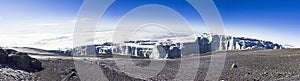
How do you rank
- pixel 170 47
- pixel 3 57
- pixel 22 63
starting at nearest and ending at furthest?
pixel 3 57 < pixel 22 63 < pixel 170 47

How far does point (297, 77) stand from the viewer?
60.0ft

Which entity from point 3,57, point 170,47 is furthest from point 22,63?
point 170,47

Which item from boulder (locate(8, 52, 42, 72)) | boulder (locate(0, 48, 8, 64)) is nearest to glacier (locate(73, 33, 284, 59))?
boulder (locate(8, 52, 42, 72))

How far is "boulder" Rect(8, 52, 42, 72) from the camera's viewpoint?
66.3ft

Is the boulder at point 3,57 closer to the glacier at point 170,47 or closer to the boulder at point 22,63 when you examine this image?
the boulder at point 22,63

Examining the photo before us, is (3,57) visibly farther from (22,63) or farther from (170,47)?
(170,47)

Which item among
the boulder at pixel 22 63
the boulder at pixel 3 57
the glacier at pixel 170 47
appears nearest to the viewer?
the boulder at pixel 3 57

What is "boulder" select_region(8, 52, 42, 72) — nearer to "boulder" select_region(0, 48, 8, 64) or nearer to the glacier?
"boulder" select_region(0, 48, 8, 64)

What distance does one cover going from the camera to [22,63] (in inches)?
805

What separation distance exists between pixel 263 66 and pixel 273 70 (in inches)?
83.1

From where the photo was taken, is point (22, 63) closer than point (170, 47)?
Yes

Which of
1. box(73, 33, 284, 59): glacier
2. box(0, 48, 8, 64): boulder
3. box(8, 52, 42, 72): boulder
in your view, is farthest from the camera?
box(73, 33, 284, 59): glacier

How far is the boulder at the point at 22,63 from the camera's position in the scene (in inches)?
795

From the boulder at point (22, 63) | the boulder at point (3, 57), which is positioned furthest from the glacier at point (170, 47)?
the boulder at point (3, 57)
